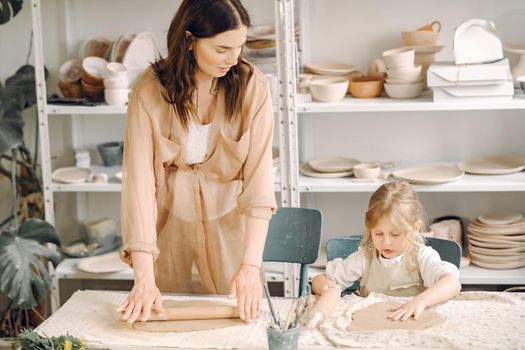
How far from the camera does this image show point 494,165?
345 centimetres

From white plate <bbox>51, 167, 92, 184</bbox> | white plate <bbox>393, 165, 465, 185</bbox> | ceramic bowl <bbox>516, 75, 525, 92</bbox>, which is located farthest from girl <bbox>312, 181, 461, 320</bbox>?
white plate <bbox>51, 167, 92, 184</bbox>

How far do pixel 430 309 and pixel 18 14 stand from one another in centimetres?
246

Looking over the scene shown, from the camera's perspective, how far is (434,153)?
11.9 feet

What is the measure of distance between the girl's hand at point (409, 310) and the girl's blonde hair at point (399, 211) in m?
0.29

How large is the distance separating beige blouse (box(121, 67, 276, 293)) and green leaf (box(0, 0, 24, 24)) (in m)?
1.54

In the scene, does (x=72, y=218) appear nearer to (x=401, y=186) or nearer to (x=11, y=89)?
(x=11, y=89)

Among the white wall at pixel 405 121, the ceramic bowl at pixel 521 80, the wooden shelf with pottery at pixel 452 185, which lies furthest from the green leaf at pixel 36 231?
the ceramic bowl at pixel 521 80

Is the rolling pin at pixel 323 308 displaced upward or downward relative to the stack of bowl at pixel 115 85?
downward

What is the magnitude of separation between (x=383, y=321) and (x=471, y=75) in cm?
144

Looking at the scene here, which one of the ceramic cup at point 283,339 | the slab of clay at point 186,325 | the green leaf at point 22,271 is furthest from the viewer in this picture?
the green leaf at point 22,271

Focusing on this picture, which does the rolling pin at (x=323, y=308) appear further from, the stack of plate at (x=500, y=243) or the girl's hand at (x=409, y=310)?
the stack of plate at (x=500, y=243)

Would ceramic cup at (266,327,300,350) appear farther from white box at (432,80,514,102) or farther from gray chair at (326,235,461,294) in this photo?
white box at (432,80,514,102)

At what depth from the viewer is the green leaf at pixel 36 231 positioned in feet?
10.9

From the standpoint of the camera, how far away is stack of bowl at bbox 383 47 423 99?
3.30m
